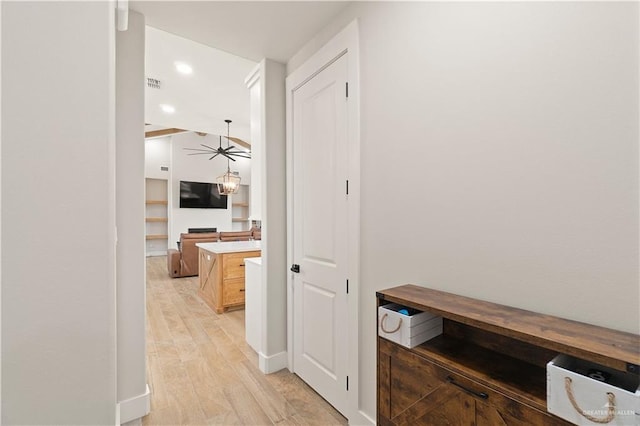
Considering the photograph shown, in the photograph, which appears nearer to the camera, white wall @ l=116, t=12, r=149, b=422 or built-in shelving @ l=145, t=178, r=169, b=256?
white wall @ l=116, t=12, r=149, b=422

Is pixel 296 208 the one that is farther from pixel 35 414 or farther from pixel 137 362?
pixel 35 414

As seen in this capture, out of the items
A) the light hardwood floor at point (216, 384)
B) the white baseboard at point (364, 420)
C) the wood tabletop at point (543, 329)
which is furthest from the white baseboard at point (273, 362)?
the wood tabletop at point (543, 329)

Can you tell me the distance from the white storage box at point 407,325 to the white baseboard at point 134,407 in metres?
1.77

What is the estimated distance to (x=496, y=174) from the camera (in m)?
1.16

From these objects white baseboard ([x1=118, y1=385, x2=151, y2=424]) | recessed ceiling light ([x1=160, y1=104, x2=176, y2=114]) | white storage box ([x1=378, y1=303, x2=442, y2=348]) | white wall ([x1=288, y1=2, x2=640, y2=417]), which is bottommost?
white baseboard ([x1=118, y1=385, x2=151, y2=424])

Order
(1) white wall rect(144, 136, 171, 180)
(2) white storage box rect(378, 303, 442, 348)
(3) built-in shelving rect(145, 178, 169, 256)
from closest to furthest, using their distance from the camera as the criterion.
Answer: (2) white storage box rect(378, 303, 442, 348)
(1) white wall rect(144, 136, 171, 180)
(3) built-in shelving rect(145, 178, 169, 256)

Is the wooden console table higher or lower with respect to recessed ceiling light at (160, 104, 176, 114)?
lower

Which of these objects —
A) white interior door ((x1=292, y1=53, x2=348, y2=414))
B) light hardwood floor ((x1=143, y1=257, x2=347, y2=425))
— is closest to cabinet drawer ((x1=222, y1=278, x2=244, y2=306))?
light hardwood floor ((x1=143, y1=257, x2=347, y2=425))

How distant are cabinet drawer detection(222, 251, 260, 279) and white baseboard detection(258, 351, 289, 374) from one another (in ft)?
5.95

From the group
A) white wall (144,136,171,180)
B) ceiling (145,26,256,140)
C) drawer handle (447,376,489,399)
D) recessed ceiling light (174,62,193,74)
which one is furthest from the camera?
white wall (144,136,171,180)

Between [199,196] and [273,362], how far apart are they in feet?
29.1

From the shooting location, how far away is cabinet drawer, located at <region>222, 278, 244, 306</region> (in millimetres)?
4121

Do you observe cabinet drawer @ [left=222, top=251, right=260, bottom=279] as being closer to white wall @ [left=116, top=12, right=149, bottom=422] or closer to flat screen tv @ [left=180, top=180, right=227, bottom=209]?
white wall @ [left=116, top=12, right=149, bottom=422]

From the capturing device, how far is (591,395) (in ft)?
2.40
